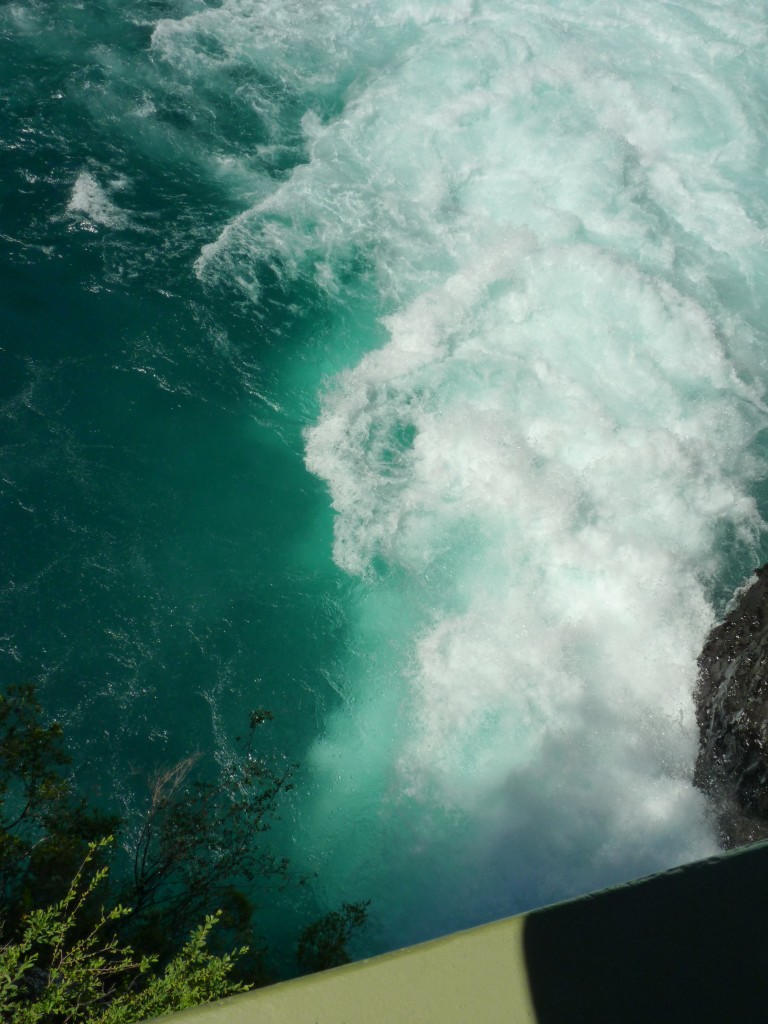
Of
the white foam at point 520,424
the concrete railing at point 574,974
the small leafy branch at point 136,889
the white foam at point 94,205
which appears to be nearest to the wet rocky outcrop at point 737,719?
the white foam at point 520,424

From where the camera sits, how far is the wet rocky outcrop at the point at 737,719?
44.3 ft

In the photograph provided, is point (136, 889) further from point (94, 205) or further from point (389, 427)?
point (94, 205)

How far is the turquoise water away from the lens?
15391mm

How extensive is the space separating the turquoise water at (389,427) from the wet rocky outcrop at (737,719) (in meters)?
0.65

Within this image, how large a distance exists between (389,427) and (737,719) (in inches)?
423

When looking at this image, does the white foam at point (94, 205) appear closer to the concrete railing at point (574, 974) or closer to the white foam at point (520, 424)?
the white foam at point (520, 424)

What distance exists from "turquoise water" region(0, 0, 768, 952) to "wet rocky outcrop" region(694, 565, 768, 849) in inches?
25.6

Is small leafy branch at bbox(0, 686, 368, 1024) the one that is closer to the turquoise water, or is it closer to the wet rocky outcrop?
the turquoise water

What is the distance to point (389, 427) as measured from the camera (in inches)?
770

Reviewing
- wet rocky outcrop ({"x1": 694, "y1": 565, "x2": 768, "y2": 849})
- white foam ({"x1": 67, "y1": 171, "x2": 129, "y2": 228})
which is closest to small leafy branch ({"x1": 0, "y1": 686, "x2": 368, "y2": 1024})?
wet rocky outcrop ({"x1": 694, "y1": 565, "x2": 768, "y2": 849})

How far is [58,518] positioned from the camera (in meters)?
16.7

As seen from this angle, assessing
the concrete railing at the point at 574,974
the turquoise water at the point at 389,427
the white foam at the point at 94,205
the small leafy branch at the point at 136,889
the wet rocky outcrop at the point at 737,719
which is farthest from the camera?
the white foam at the point at 94,205

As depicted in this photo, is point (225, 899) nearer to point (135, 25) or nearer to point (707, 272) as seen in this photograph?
point (707, 272)

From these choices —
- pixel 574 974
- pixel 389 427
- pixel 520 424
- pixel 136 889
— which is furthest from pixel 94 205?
pixel 574 974
